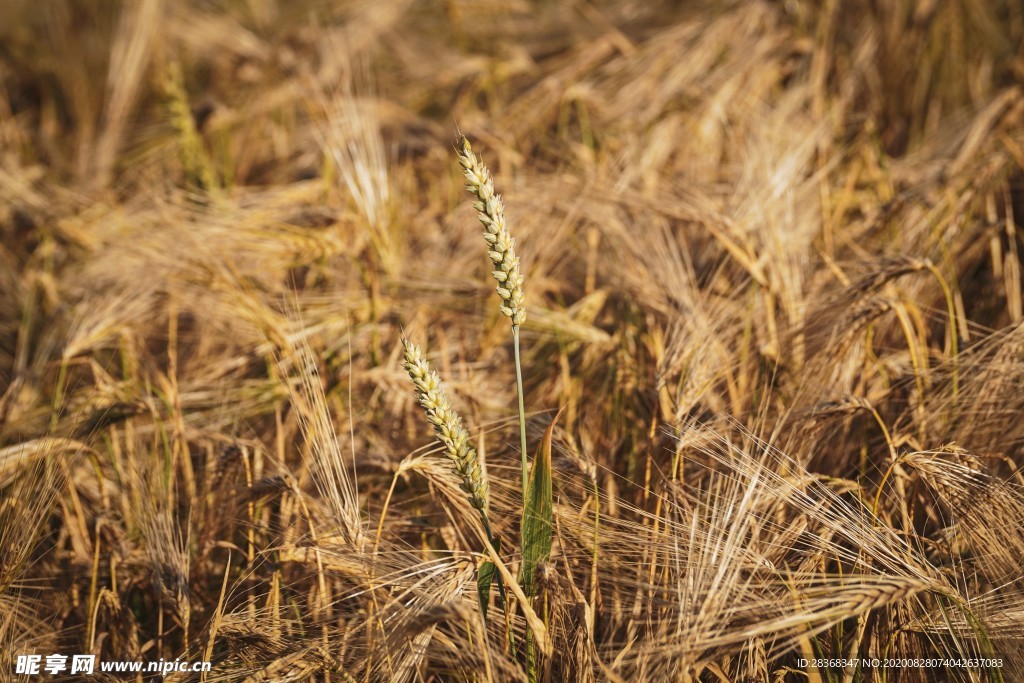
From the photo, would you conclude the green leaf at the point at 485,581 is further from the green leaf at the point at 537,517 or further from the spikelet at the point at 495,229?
the spikelet at the point at 495,229

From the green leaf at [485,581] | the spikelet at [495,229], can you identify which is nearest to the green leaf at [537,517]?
the green leaf at [485,581]

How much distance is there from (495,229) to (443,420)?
22cm

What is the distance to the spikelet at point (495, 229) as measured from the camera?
2.68 feet

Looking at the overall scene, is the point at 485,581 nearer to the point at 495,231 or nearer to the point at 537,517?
the point at 537,517

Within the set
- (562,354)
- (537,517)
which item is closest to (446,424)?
(537,517)

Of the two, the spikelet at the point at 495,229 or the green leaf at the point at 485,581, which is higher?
the spikelet at the point at 495,229

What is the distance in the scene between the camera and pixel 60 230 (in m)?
1.85

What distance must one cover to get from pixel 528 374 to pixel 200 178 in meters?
1.18

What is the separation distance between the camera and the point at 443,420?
0.84 m

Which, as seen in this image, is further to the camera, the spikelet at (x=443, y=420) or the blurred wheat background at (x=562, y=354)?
the blurred wheat background at (x=562, y=354)

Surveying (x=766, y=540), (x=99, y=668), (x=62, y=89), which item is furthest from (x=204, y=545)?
(x=62, y=89)

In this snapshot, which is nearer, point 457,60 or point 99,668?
point 99,668

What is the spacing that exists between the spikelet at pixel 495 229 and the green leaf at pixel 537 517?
0.51 ft

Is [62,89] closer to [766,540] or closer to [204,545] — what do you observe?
[204,545]
